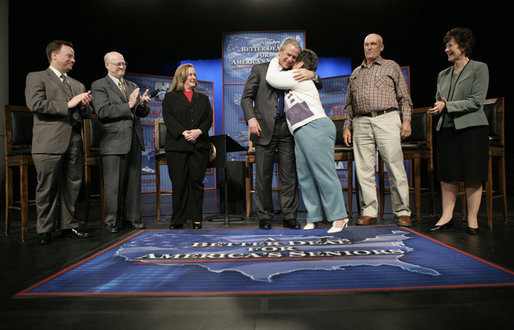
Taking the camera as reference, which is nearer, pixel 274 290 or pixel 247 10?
pixel 274 290

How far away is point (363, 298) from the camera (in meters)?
1.38

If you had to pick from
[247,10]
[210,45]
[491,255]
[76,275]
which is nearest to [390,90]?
[491,255]

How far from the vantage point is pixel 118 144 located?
9.99ft

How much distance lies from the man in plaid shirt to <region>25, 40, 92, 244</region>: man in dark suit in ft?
7.84

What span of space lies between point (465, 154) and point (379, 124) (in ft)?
2.35

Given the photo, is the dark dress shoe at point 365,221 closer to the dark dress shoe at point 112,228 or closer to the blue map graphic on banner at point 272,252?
the blue map graphic on banner at point 272,252

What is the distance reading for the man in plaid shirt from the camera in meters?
3.04

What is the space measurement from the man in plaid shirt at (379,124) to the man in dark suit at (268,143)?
689 mm

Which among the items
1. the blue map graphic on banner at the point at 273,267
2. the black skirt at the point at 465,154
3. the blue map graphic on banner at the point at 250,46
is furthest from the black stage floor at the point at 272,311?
the blue map graphic on banner at the point at 250,46

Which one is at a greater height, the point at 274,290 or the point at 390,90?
the point at 390,90

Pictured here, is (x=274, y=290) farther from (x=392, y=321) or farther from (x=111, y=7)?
(x=111, y=7)

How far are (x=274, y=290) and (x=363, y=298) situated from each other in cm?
36

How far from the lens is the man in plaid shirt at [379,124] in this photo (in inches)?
120

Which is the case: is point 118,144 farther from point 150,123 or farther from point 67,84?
point 150,123
